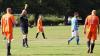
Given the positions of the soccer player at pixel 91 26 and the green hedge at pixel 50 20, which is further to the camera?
the green hedge at pixel 50 20

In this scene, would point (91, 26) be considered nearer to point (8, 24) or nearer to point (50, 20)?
point (8, 24)

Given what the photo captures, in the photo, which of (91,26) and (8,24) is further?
(91,26)

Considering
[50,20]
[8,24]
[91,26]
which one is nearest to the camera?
[8,24]

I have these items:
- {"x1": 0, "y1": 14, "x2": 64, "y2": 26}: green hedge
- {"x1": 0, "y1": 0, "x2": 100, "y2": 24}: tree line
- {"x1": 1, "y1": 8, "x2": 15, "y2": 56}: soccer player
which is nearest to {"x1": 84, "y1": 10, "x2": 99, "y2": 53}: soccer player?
{"x1": 1, "y1": 8, "x2": 15, "y2": 56}: soccer player

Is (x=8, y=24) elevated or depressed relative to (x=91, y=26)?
elevated

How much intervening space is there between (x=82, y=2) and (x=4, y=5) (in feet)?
51.6

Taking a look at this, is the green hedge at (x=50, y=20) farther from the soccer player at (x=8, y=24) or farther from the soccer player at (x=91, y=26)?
the soccer player at (x=8, y=24)

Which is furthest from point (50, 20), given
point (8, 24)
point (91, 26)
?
point (8, 24)

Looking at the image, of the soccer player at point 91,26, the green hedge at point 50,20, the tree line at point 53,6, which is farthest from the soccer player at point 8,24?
the green hedge at point 50,20

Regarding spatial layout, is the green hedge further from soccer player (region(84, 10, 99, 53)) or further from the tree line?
soccer player (region(84, 10, 99, 53))

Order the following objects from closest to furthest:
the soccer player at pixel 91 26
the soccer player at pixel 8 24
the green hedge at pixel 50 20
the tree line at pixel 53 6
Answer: the soccer player at pixel 8 24 < the soccer player at pixel 91 26 < the tree line at pixel 53 6 < the green hedge at pixel 50 20

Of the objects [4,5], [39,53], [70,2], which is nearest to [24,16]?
[39,53]

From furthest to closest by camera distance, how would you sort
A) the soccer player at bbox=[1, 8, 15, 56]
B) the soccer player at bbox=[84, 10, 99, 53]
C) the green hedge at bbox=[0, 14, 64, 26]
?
the green hedge at bbox=[0, 14, 64, 26] < the soccer player at bbox=[84, 10, 99, 53] < the soccer player at bbox=[1, 8, 15, 56]

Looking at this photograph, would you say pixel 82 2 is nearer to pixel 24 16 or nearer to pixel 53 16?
pixel 53 16
